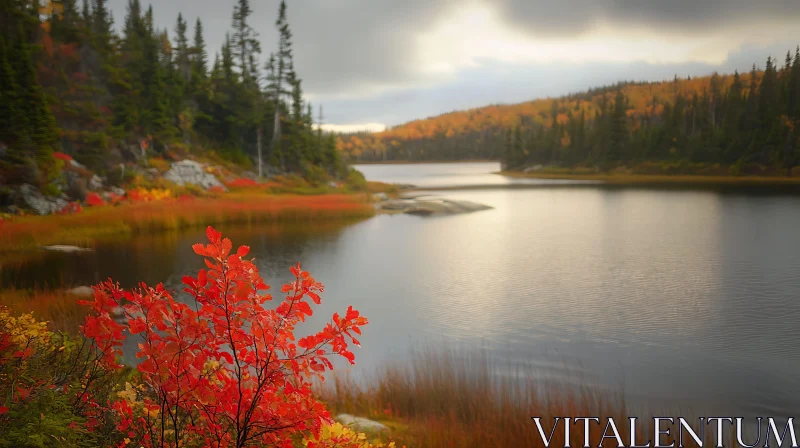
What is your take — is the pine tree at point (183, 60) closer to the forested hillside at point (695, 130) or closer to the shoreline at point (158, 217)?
the shoreline at point (158, 217)

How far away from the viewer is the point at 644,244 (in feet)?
71.8

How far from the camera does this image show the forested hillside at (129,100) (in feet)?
77.2

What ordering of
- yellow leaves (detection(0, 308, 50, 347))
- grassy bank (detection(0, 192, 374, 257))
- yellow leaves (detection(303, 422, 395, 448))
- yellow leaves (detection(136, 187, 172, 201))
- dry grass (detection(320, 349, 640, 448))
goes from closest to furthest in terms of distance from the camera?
1. yellow leaves (detection(303, 422, 395, 448))
2. yellow leaves (detection(0, 308, 50, 347))
3. dry grass (detection(320, 349, 640, 448))
4. grassy bank (detection(0, 192, 374, 257))
5. yellow leaves (detection(136, 187, 172, 201))

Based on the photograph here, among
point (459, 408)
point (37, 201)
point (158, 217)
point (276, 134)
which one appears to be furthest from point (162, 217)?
point (276, 134)

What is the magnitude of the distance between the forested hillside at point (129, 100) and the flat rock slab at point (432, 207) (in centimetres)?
1407

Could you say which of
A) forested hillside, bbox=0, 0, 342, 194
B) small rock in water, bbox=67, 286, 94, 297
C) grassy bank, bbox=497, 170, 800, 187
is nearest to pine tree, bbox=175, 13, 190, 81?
forested hillside, bbox=0, 0, 342, 194

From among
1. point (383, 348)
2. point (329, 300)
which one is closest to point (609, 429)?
point (383, 348)

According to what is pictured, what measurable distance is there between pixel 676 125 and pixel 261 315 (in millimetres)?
93076

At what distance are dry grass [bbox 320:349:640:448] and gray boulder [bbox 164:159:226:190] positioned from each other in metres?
31.7

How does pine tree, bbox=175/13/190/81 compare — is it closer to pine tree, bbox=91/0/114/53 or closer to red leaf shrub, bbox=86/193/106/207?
pine tree, bbox=91/0/114/53

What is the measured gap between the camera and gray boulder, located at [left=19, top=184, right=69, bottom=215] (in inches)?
864

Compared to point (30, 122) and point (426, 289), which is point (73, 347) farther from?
point (30, 122)

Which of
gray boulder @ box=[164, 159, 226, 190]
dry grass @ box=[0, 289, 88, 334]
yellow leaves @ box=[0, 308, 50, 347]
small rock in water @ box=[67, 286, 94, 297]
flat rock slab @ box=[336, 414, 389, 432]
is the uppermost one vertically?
gray boulder @ box=[164, 159, 226, 190]

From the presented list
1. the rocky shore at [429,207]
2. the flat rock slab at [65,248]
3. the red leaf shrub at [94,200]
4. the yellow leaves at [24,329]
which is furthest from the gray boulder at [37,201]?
the rocky shore at [429,207]
